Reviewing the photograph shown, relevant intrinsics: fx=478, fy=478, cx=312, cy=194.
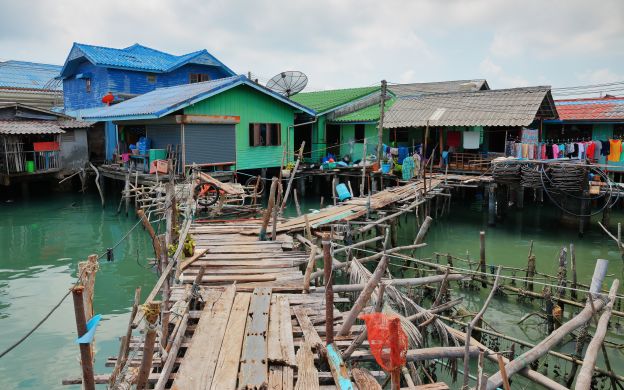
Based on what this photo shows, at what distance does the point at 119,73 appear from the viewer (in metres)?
30.4

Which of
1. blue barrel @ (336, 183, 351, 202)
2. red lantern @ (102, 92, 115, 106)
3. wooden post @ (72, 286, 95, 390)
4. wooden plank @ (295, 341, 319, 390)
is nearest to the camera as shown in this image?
wooden post @ (72, 286, 95, 390)

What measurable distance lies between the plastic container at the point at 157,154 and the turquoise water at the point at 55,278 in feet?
9.87

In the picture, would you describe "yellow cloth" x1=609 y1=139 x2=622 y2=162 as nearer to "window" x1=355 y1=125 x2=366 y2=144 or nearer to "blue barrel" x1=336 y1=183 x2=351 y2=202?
"blue barrel" x1=336 y1=183 x2=351 y2=202

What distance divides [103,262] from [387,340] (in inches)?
509

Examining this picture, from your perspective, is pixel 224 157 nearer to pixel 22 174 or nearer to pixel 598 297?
pixel 22 174

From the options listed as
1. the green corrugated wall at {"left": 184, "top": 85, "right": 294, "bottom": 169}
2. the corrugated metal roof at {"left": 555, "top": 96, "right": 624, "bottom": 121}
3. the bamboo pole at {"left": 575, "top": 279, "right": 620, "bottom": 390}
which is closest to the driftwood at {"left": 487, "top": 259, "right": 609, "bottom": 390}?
the bamboo pole at {"left": 575, "top": 279, "right": 620, "bottom": 390}

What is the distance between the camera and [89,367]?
13.7 ft

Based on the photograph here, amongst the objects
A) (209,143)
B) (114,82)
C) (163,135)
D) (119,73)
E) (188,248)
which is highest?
(119,73)

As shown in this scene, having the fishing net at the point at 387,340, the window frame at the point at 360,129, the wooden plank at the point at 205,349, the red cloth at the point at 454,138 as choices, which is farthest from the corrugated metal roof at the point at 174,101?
the fishing net at the point at 387,340

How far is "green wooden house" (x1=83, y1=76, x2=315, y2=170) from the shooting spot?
832 inches

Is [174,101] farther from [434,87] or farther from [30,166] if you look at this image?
[434,87]

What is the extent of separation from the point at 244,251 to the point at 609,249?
43.0ft

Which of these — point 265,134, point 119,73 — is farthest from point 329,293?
point 119,73

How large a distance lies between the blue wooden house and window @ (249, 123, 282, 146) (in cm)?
895
